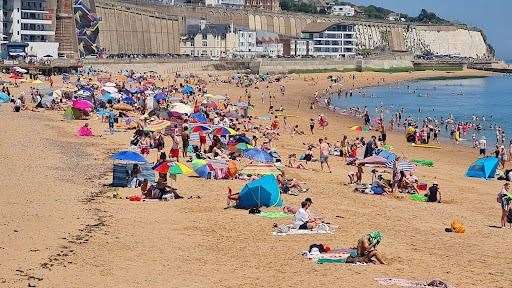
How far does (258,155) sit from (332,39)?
9895cm

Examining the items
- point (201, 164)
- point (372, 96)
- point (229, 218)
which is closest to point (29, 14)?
point (372, 96)

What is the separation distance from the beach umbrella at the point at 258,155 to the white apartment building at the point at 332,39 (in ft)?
318

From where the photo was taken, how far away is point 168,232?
48.1ft

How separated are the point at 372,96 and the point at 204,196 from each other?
5723cm

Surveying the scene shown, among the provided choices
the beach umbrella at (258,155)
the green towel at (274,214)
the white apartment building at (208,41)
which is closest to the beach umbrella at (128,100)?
the beach umbrella at (258,155)

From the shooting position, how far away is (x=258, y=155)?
77.6 ft

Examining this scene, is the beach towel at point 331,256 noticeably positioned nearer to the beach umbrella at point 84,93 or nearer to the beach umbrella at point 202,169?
the beach umbrella at point 202,169

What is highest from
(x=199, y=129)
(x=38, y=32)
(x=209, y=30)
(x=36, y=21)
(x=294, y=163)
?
(x=36, y=21)

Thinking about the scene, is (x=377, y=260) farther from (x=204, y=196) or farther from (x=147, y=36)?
(x=147, y=36)

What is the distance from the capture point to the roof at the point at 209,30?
4313 inches

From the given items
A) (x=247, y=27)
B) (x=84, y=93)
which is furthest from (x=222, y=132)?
(x=247, y=27)

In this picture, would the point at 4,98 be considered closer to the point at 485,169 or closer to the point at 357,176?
the point at 357,176

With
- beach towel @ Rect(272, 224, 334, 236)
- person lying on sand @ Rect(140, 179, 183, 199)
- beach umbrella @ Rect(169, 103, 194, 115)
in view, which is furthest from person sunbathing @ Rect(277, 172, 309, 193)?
beach umbrella @ Rect(169, 103, 194, 115)

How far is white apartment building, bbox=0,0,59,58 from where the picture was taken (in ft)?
249
